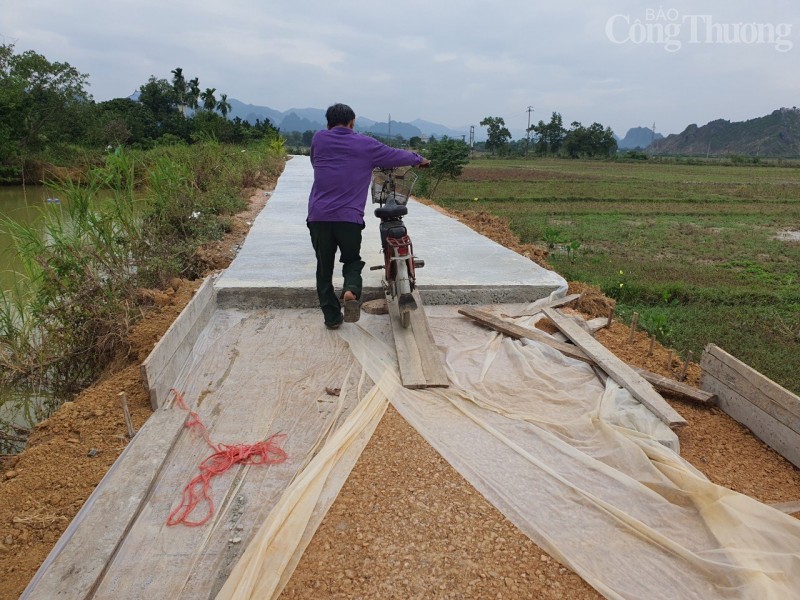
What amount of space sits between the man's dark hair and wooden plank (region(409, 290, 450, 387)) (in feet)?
4.67

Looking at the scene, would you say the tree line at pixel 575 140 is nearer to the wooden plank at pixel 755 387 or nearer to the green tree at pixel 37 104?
the green tree at pixel 37 104

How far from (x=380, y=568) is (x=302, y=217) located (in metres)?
6.89

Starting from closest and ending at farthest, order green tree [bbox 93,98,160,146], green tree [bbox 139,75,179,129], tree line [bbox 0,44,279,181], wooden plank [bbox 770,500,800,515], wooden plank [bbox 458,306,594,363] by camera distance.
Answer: wooden plank [bbox 770,500,800,515], wooden plank [bbox 458,306,594,363], tree line [bbox 0,44,279,181], green tree [bbox 93,98,160,146], green tree [bbox 139,75,179,129]

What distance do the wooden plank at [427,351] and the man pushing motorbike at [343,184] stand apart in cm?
46

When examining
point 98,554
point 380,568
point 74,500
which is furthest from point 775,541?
point 74,500

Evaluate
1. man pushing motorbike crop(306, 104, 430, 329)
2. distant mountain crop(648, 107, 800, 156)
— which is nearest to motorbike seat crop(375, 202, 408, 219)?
man pushing motorbike crop(306, 104, 430, 329)

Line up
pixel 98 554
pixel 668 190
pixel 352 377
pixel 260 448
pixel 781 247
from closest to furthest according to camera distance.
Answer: pixel 98 554 → pixel 260 448 → pixel 352 377 → pixel 781 247 → pixel 668 190

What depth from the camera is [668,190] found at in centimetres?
2316

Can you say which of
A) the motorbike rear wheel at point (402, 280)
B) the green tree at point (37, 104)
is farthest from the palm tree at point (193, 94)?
the motorbike rear wheel at point (402, 280)

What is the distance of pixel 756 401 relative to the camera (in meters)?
3.02

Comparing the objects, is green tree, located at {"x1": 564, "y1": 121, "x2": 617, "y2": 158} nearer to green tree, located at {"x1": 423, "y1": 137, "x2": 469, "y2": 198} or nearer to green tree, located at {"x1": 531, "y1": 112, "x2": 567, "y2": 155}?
green tree, located at {"x1": 531, "y1": 112, "x2": 567, "y2": 155}

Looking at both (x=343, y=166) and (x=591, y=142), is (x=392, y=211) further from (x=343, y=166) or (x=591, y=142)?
(x=591, y=142)

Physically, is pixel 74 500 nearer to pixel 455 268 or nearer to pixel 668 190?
pixel 455 268

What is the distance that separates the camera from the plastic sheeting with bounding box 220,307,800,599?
76.6 inches
